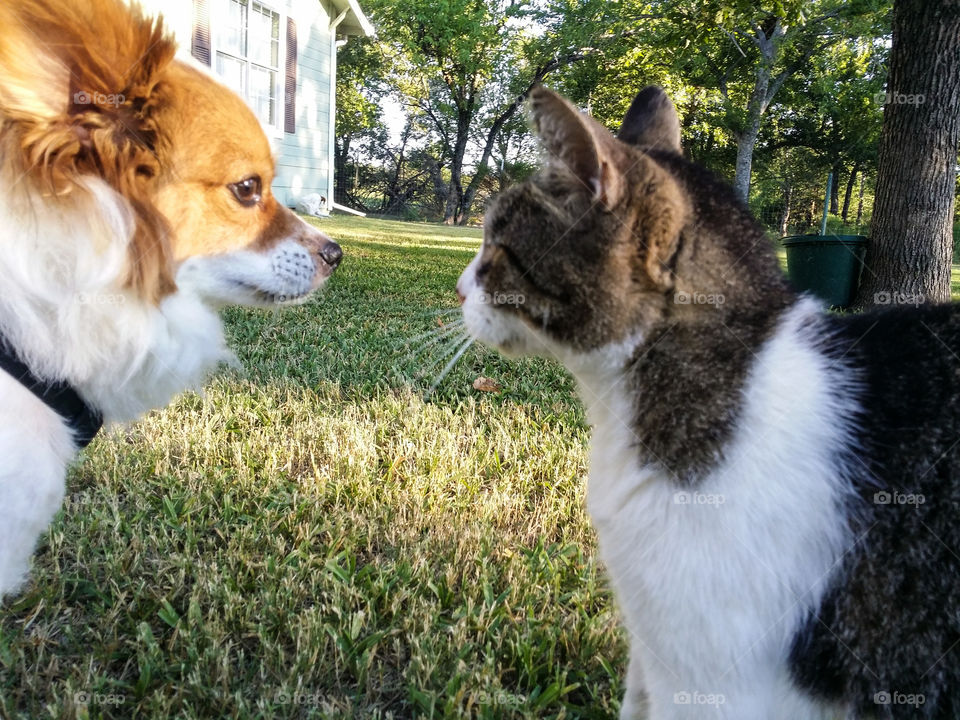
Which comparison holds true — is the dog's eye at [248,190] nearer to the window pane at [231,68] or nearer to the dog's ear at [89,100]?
the dog's ear at [89,100]


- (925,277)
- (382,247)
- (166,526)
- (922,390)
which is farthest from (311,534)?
(382,247)

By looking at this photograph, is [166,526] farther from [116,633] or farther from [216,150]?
[216,150]

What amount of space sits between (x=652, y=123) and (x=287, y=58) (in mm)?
13192

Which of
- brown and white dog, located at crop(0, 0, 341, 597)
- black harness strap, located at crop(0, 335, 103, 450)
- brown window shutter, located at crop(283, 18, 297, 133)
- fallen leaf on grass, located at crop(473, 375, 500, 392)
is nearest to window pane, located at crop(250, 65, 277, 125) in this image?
brown window shutter, located at crop(283, 18, 297, 133)

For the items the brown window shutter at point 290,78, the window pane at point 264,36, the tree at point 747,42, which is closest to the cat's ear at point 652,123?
the tree at point 747,42

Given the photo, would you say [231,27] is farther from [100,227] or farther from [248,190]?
[100,227]

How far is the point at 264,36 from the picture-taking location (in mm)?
12797

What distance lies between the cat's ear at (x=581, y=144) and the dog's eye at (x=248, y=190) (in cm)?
101

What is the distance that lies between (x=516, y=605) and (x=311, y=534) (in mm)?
844

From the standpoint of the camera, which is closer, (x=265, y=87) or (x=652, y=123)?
(x=652, y=123)

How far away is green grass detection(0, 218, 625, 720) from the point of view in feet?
5.88

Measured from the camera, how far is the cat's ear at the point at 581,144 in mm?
1466

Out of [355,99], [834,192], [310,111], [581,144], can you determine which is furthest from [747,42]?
[581,144]

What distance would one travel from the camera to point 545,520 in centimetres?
262
